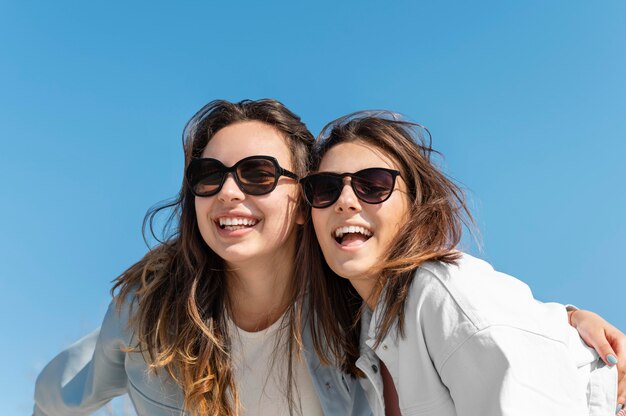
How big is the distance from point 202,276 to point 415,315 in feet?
5.86

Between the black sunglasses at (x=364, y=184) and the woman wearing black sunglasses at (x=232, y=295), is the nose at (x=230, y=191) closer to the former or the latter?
the woman wearing black sunglasses at (x=232, y=295)

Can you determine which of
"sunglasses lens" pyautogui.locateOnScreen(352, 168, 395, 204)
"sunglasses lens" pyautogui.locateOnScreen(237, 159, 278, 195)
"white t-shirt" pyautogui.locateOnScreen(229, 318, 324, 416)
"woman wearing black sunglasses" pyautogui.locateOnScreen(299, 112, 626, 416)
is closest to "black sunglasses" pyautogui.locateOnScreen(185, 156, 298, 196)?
"sunglasses lens" pyautogui.locateOnScreen(237, 159, 278, 195)

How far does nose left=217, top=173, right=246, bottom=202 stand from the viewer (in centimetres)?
420

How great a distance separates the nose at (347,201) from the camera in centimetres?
376

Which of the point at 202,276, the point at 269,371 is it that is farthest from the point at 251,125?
the point at 269,371

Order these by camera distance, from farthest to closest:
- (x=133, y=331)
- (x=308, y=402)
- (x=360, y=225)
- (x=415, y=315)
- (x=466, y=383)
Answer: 1. (x=133, y=331)
2. (x=308, y=402)
3. (x=360, y=225)
4. (x=415, y=315)
5. (x=466, y=383)

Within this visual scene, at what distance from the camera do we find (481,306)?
308 cm

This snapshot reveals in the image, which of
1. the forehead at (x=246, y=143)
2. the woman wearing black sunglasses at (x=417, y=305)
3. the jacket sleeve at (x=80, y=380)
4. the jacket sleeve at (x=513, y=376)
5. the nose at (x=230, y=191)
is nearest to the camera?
the jacket sleeve at (x=513, y=376)

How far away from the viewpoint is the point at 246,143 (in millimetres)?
4344

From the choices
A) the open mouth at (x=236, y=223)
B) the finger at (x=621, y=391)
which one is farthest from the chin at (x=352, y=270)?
the finger at (x=621, y=391)

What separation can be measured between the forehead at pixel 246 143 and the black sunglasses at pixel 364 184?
542 mm

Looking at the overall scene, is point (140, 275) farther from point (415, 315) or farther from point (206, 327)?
point (415, 315)

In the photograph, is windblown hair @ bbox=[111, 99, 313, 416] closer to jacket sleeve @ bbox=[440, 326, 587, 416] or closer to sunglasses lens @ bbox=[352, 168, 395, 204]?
sunglasses lens @ bbox=[352, 168, 395, 204]

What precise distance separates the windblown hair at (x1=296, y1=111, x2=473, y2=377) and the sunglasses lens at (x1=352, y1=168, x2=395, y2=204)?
0.15m
